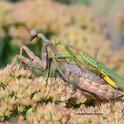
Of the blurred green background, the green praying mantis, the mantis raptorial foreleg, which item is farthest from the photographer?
the blurred green background

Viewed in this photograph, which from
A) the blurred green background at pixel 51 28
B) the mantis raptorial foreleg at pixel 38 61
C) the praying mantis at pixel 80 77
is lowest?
the praying mantis at pixel 80 77

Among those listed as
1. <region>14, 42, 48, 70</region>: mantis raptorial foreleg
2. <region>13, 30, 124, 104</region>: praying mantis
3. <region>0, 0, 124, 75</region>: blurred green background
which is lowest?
<region>13, 30, 124, 104</region>: praying mantis

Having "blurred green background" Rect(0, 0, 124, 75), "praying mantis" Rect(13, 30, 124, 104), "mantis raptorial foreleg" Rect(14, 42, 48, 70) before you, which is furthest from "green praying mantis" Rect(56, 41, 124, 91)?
"blurred green background" Rect(0, 0, 124, 75)

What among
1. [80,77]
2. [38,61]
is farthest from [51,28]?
[80,77]

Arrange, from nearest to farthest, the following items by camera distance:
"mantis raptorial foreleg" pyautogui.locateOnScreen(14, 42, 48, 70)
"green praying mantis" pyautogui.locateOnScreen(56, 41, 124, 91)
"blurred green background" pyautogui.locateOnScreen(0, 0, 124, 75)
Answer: "green praying mantis" pyautogui.locateOnScreen(56, 41, 124, 91) → "mantis raptorial foreleg" pyautogui.locateOnScreen(14, 42, 48, 70) → "blurred green background" pyautogui.locateOnScreen(0, 0, 124, 75)

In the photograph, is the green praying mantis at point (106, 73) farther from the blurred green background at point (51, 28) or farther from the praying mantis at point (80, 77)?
the blurred green background at point (51, 28)

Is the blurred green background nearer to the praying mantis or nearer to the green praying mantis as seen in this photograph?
the praying mantis

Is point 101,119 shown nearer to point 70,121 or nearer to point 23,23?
point 70,121

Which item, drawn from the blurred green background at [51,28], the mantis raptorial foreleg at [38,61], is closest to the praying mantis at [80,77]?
the mantis raptorial foreleg at [38,61]

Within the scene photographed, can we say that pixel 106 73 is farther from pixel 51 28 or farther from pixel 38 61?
pixel 51 28
